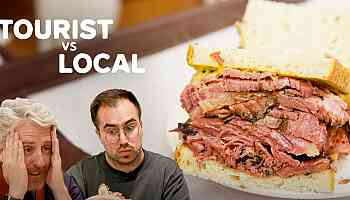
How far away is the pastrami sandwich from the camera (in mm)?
659

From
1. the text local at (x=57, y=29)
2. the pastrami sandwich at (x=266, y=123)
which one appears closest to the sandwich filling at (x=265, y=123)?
the pastrami sandwich at (x=266, y=123)

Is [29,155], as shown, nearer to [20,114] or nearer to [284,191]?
[20,114]

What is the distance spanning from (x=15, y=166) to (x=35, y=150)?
0.06 ft

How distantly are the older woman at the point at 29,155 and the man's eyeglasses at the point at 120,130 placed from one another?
4cm

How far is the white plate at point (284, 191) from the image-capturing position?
2.17 ft

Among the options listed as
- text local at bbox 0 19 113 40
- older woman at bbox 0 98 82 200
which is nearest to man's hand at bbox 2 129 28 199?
older woman at bbox 0 98 82 200

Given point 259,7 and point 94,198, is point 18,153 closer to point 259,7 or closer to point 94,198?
point 94,198

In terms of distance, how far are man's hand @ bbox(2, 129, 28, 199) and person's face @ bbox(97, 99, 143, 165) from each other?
0.22ft

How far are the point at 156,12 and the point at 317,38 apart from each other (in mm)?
872

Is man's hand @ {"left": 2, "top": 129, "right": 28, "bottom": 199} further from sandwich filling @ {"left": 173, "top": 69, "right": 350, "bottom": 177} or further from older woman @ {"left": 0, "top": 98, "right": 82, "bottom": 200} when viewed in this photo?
sandwich filling @ {"left": 173, "top": 69, "right": 350, "bottom": 177}

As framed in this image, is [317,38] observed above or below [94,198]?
above

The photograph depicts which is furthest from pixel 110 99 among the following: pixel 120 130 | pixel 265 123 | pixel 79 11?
pixel 79 11

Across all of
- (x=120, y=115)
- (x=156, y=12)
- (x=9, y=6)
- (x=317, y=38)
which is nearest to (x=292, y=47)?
(x=317, y=38)

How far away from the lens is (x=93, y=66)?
0.67 meters
